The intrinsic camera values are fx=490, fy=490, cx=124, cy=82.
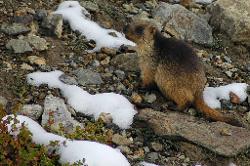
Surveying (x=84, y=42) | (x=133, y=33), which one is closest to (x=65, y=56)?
(x=84, y=42)

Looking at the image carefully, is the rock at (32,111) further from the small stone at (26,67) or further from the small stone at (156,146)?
the small stone at (156,146)

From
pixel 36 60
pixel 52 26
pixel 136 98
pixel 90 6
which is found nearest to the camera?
pixel 136 98

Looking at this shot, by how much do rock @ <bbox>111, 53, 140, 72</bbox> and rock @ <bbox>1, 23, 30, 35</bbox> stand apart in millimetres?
1400

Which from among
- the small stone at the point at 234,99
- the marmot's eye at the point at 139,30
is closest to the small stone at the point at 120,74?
the marmot's eye at the point at 139,30

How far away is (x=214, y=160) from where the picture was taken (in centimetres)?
594

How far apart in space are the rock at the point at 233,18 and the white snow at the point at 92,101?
2904 millimetres

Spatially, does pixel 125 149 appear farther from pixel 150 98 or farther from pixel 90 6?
pixel 90 6

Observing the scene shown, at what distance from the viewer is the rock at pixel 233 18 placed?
8492mm

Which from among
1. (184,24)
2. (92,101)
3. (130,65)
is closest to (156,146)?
(92,101)

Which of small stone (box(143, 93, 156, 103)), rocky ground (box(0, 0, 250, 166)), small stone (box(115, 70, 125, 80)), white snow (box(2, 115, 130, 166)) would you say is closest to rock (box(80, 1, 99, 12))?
rocky ground (box(0, 0, 250, 166))

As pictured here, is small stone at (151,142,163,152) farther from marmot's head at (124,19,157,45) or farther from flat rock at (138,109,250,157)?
marmot's head at (124,19,157,45)

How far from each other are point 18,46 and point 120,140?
216 cm

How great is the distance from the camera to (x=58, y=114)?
5.95 m

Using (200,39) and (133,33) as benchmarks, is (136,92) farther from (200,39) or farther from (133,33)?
(200,39)
